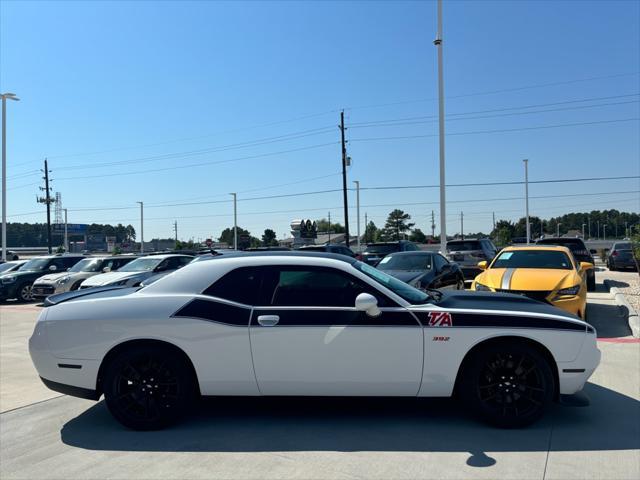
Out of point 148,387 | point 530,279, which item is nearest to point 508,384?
point 148,387

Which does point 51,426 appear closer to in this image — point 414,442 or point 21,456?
point 21,456

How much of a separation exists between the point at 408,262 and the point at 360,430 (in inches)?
313

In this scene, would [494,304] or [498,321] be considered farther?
[494,304]

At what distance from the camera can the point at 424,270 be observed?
11414 millimetres

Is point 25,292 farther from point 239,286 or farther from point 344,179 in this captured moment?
point 344,179

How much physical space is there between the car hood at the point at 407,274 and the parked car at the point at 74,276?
9.34 metres

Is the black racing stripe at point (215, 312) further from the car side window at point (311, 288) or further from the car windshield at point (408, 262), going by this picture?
the car windshield at point (408, 262)

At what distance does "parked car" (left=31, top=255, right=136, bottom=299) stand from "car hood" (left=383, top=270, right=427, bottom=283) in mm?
9344

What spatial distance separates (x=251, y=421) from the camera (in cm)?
473

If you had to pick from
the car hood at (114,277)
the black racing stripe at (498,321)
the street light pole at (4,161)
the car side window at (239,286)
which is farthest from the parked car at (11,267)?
the black racing stripe at (498,321)

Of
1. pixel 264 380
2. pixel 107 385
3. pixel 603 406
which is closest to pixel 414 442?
pixel 264 380

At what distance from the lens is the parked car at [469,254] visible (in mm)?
18000

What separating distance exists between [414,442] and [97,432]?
285cm

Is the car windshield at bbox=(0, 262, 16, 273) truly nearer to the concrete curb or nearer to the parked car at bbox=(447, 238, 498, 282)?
the parked car at bbox=(447, 238, 498, 282)
